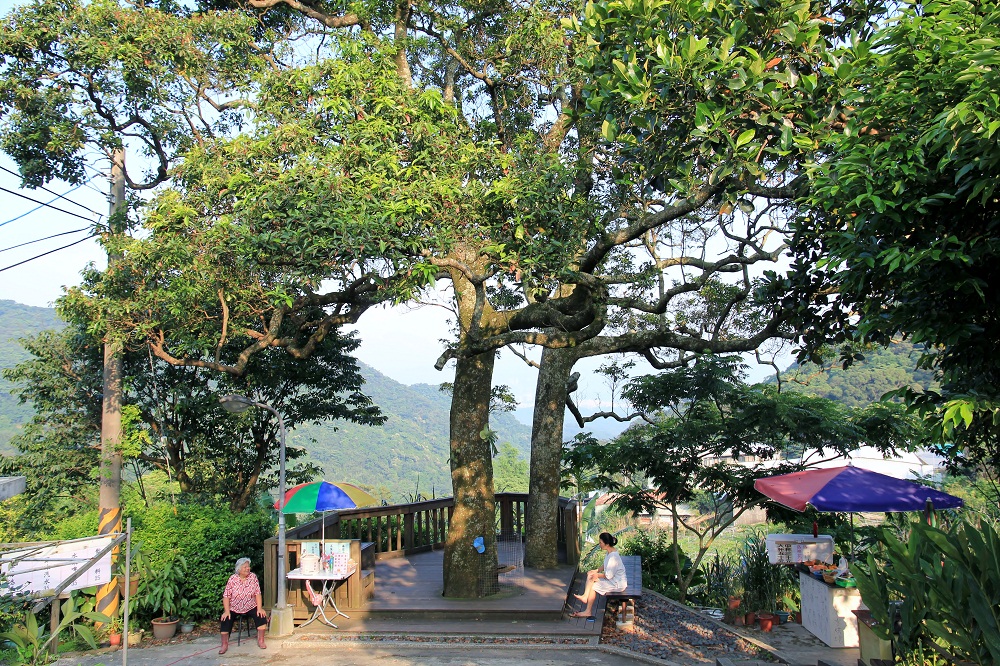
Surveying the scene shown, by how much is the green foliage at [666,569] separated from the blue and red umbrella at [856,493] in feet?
12.6

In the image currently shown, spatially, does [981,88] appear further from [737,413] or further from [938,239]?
[737,413]

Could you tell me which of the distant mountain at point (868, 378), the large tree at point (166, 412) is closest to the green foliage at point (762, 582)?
the large tree at point (166, 412)

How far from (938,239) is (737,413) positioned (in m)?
8.26

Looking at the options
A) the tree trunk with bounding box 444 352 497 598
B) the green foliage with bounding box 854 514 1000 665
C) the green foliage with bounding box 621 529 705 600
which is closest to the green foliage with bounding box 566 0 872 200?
the green foliage with bounding box 854 514 1000 665

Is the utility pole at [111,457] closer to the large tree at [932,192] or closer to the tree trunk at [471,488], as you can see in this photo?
the tree trunk at [471,488]

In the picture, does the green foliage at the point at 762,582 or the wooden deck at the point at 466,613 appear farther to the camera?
the green foliage at the point at 762,582

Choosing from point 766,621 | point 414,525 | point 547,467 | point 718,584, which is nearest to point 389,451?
point 414,525

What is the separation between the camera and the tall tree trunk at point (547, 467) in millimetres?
12797

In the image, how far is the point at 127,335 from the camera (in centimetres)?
1088

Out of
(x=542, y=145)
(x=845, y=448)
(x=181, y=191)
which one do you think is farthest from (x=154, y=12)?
(x=845, y=448)

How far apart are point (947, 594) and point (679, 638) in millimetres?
4916

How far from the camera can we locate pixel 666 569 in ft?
44.9

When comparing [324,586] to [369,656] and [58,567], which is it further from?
[58,567]

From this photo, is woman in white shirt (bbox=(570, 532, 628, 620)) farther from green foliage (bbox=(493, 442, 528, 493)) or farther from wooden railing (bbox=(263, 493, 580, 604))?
green foliage (bbox=(493, 442, 528, 493))
